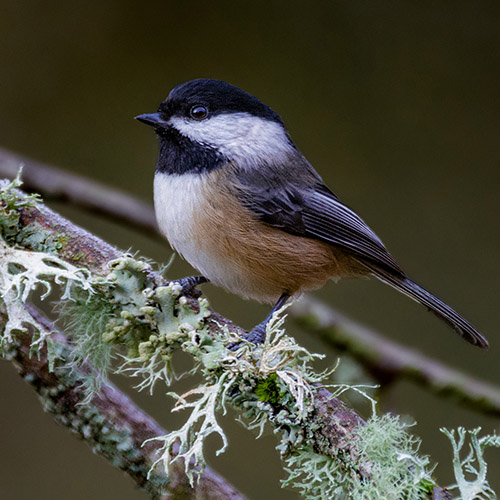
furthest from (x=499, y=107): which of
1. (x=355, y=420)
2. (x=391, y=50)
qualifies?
(x=355, y=420)

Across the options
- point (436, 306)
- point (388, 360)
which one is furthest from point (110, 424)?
point (388, 360)

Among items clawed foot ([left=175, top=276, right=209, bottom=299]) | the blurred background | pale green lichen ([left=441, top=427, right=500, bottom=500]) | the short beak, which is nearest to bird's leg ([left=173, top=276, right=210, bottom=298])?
clawed foot ([left=175, top=276, right=209, bottom=299])

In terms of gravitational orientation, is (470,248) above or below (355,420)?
above

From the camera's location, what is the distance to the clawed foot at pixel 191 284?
1469 mm

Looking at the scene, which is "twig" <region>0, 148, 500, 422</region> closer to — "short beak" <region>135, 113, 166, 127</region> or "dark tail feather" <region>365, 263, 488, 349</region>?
"dark tail feather" <region>365, 263, 488, 349</region>

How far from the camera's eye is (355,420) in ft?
3.43

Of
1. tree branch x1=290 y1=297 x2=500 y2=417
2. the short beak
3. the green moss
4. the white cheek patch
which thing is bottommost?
tree branch x1=290 y1=297 x2=500 y2=417

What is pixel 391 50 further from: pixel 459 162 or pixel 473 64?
pixel 459 162

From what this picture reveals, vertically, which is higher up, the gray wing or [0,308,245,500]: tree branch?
the gray wing

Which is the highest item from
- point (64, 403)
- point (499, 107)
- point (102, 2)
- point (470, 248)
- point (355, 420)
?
point (499, 107)

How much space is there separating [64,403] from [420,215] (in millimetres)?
2011

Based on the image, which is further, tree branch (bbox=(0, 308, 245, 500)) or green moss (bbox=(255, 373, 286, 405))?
tree branch (bbox=(0, 308, 245, 500))

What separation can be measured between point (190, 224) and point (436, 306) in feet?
2.45

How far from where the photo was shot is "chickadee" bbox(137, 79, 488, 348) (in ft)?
5.31
